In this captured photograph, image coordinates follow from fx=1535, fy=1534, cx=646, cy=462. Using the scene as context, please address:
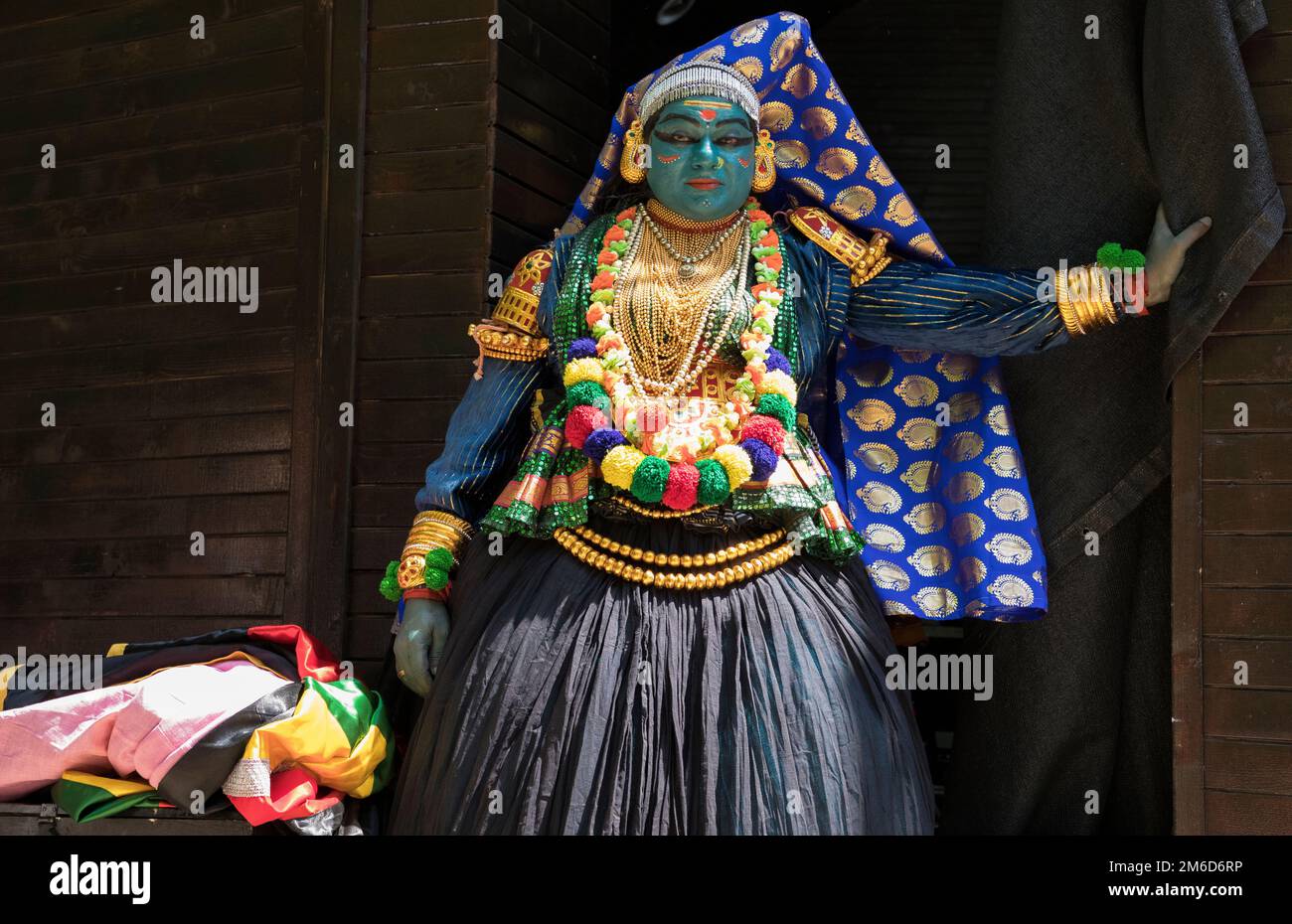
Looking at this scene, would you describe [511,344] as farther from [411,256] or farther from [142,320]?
[142,320]

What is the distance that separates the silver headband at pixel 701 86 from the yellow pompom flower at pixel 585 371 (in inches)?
24.3

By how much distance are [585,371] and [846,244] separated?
74cm

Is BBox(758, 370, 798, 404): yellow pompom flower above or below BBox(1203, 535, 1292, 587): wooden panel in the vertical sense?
above

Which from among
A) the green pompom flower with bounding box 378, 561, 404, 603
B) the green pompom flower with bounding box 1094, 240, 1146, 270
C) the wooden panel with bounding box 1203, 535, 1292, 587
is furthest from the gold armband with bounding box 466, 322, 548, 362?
the wooden panel with bounding box 1203, 535, 1292, 587

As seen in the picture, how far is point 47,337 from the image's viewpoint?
15.3 feet

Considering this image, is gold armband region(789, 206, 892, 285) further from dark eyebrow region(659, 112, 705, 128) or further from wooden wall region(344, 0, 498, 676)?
wooden wall region(344, 0, 498, 676)

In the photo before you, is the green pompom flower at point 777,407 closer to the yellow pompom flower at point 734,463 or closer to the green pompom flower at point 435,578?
the yellow pompom flower at point 734,463

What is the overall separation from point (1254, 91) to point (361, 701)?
2.39 meters

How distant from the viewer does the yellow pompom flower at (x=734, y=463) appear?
3.19m

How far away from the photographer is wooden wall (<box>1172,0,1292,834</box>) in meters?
3.19

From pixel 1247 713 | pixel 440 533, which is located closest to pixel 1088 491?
pixel 1247 713

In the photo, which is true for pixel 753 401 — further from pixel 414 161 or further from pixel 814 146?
pixel 414 161

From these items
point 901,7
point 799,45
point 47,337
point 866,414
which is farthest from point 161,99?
point 901,7

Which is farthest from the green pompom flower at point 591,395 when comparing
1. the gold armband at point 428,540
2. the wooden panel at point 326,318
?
the wooden panel at point 326,318
